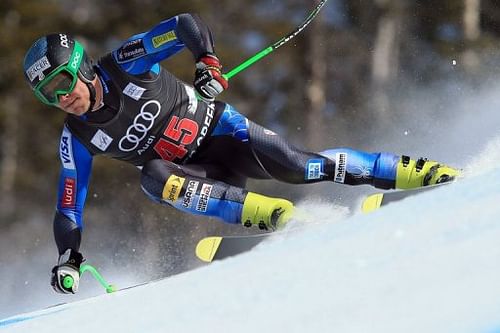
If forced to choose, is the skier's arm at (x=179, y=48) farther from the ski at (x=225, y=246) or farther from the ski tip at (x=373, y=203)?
the ski tip at (x=373, y=203)

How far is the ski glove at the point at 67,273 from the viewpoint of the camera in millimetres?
4094

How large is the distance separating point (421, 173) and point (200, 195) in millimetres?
976

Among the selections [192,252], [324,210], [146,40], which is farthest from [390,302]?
[192,252]

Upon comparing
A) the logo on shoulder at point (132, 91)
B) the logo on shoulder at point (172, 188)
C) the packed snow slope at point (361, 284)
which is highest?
the packed snow slope at point (361, 284)

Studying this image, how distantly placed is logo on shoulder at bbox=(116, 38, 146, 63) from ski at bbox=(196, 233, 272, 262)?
928 millimetres

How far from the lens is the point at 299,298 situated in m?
1.80

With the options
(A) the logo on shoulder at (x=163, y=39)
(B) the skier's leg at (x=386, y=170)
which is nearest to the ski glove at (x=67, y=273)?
(A) the logo on shoulder at (x=163, y=39)

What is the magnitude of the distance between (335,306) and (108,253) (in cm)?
711

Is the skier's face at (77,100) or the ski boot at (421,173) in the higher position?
the ski boot at (421,173)

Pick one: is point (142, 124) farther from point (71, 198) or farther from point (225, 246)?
point (225, 246)

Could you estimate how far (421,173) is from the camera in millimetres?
3865

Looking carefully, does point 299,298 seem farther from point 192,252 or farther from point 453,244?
point 192,252

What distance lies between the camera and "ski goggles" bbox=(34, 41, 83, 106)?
3801mm

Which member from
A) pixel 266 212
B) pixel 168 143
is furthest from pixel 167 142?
pixel 266 212
